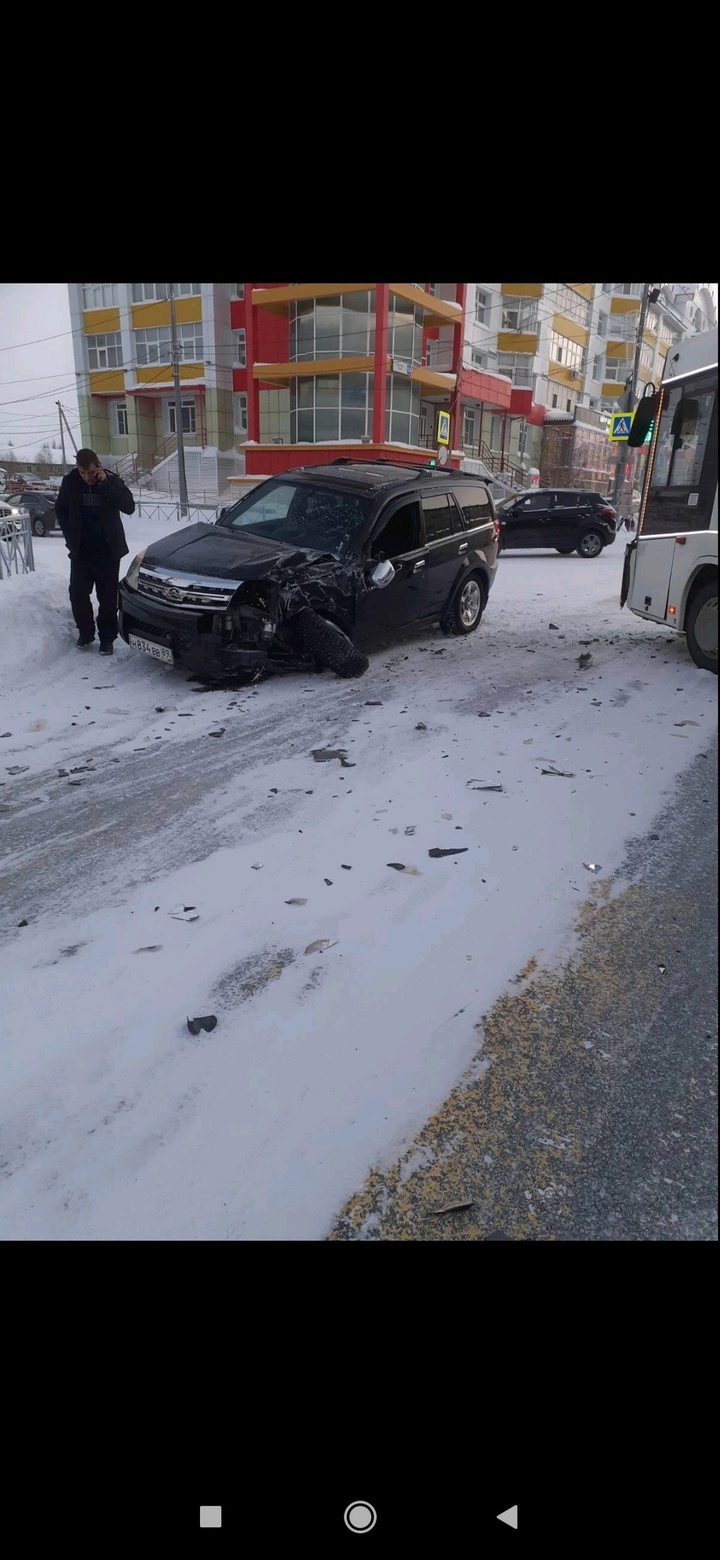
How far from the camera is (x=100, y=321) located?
1582 inches

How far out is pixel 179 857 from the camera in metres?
4.29

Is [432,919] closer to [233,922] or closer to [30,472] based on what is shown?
[233,922]

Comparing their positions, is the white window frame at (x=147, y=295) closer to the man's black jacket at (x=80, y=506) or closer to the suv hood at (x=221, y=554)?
the man's black jacket at (x=80, y=506)

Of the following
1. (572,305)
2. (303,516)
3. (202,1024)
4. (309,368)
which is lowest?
(202,1024)

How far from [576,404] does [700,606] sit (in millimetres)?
50271

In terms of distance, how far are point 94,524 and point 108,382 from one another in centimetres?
3885

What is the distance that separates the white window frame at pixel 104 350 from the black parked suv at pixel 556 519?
28185mm

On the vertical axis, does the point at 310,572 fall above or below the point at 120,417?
below

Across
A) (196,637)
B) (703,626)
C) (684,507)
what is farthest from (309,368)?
(196,637)

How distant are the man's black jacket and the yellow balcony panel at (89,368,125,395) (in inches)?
1486

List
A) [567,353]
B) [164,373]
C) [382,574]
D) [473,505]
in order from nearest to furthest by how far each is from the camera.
→ 1. [382,574]
2. [473,505]
3. [164,373]
4. [567,353]

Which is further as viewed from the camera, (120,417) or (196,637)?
(120,417)

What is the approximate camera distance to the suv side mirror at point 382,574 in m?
7.90

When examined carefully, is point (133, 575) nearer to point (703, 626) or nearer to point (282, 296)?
point (703, 626)
